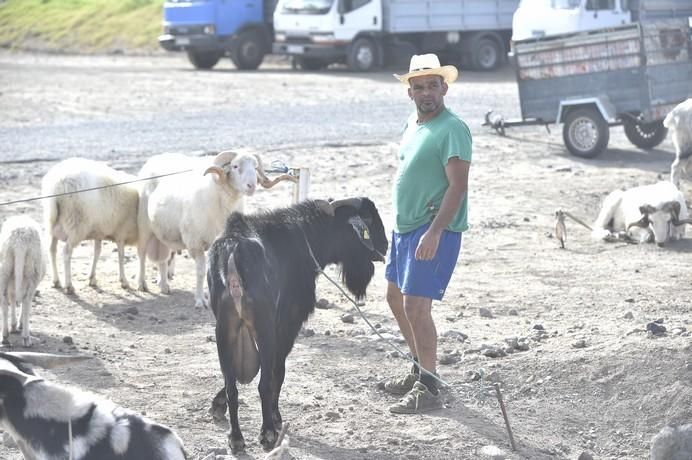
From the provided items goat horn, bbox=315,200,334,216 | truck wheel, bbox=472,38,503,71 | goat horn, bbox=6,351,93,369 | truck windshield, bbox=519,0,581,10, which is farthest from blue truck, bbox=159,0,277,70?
goat horn, bbox=6,351,93,369

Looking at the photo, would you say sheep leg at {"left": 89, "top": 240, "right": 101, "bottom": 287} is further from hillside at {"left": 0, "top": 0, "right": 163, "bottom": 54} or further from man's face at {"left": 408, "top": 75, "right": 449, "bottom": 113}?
hillside at {"left": 0, "top": 0, "right": 163, "bottom": 54}

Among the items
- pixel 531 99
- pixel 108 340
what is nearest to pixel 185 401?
pixel 108 340

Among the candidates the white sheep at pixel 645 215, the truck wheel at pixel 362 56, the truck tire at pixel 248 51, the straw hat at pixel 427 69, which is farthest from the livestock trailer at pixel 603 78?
the truck tire at pixel 248 51

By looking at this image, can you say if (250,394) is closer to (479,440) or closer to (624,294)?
(479,440)

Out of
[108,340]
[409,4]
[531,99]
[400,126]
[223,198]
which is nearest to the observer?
[108,340]

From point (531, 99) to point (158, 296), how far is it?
9.70 metres

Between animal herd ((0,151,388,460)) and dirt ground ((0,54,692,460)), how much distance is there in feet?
1.51

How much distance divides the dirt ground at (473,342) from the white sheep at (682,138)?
0.81 metres

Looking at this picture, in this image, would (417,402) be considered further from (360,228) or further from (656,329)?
(656,329)

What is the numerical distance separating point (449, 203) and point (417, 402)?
1409mm

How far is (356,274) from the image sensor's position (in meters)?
8.70

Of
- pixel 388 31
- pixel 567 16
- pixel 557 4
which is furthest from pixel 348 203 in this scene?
pixel 388 31

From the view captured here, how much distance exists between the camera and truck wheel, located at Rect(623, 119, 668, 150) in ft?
64.8

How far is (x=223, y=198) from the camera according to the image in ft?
36.2
